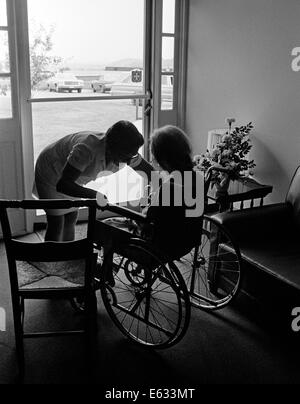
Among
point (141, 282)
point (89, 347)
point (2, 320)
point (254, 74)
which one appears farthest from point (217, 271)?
point (254, 74)


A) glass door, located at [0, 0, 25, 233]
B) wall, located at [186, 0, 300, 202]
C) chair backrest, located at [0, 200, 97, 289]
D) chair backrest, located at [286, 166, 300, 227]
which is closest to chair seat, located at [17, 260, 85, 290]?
chair backrest, located at [0, 200, 97, 289]

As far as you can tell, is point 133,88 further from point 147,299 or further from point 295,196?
point 147,299

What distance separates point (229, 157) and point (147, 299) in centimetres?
128

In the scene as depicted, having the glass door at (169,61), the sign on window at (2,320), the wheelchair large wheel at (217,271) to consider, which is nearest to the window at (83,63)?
the glass door at (169,61)

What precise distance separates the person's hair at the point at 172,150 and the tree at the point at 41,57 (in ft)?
5.87

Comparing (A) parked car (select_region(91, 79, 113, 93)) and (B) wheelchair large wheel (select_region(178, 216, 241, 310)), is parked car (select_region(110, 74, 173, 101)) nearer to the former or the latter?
(A) parked car (select_region(91, 79, 113, 93))

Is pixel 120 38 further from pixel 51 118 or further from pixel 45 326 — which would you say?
pixel 45 326

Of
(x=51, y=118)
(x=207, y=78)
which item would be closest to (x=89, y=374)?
(x=51, y=118)

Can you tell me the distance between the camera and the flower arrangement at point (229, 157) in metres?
3.13

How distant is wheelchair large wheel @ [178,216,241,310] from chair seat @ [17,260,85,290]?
656 millimetres

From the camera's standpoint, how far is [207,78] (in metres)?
3.86

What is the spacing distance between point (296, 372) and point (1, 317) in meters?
1.51

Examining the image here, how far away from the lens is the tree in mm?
3494

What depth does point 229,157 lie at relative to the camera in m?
3.15
